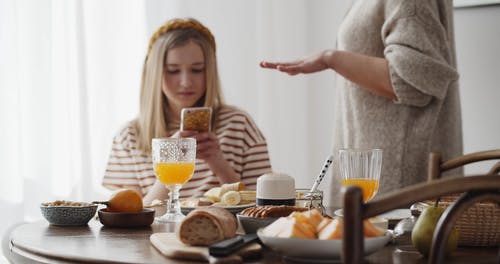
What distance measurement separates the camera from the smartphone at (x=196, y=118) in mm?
2041

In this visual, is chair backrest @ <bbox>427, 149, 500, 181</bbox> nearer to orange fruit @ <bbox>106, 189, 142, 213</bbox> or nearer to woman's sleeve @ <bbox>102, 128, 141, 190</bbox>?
orange fruit @ <bbox>106, 189, 142, 213</bbox>

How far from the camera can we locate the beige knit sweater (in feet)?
6.70

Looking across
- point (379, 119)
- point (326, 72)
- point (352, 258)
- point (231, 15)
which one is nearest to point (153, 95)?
point (379, 119)

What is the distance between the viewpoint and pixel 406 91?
6.82 feet

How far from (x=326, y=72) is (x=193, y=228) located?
2491 millimetres

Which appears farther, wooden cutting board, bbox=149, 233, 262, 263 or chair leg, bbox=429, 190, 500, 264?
wooden cutting board, bbox=149, 233, 262, 263

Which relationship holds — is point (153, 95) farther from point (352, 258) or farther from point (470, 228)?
point (352, 258)

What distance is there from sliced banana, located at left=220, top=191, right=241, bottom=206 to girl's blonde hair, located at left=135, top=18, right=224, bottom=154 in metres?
0.84

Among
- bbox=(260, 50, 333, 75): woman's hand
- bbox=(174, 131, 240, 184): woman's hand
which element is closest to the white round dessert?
bbox=(174, 131, 240, 184): woman's hand

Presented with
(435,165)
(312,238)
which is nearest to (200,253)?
(312,238)

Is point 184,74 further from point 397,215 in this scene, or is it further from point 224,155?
point 397,215

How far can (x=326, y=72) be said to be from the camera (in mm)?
3480

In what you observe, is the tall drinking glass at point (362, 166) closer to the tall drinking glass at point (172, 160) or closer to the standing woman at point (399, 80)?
the tall drinking glass at point (172, 160)

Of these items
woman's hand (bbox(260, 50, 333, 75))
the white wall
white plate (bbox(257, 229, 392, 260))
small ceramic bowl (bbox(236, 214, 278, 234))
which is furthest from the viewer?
the white wall
